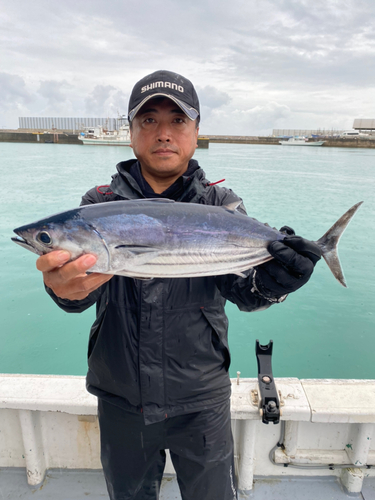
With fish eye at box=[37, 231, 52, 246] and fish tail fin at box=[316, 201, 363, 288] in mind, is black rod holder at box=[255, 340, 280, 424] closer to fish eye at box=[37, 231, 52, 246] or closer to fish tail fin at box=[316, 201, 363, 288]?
fish tail fin at box=[316, 201, 363, 288]

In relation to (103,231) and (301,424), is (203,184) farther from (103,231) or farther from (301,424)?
(301,424)

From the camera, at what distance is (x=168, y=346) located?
5.59ft

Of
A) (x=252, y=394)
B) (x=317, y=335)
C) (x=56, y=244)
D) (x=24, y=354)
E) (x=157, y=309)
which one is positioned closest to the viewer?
(x=56, y=244)

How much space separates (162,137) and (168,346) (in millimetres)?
1139

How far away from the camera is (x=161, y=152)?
1.83 metres

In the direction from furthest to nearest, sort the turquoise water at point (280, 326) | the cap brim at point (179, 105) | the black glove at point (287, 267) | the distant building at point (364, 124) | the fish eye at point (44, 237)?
the distant building at point (364, 124) → the turquoise water at point (280, 326) → the cap brim at point (179, 105) → the black glove at point (287, 267) → the fish eye at point (44, 237)

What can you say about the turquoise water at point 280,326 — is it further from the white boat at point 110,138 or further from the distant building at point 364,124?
the distant building at point 364,124

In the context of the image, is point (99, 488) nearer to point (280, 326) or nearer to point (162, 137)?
point (162, 137)

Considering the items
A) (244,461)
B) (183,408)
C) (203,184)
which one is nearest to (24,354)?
(244,461)

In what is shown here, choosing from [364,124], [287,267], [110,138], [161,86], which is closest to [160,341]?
[287,267]

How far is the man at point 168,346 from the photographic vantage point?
168 cm

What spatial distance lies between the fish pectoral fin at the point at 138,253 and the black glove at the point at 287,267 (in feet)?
1.94

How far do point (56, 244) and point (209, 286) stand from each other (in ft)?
2.67

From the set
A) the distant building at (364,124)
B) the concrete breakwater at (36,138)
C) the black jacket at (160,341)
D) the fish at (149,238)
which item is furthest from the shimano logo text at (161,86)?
the distant building at (364,124)
